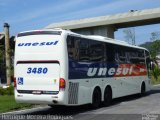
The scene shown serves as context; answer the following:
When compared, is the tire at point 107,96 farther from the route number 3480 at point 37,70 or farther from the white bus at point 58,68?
the route number 3480 at point 37,70

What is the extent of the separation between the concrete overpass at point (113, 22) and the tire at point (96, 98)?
23.1 m

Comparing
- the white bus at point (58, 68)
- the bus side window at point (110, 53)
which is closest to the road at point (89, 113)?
the white bus at point (58, 68)

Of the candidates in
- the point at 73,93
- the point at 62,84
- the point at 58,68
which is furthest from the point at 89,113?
the point at 58,68

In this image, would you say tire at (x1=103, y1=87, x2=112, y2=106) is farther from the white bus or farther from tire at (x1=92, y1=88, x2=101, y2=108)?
tire at (x1=92, y1=88, x2=101, y2=108)

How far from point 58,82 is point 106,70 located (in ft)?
14.9

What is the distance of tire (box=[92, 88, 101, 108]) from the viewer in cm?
1851

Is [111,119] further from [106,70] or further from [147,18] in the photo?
[147,18]

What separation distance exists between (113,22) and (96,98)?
87.1ft

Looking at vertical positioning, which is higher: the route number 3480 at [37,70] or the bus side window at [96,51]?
the bus side window at [96,51]

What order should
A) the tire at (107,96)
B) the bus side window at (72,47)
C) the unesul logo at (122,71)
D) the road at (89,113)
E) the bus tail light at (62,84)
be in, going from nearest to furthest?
the road at (89,113), the bus tail light at (62,84), the bus side window at (72,47), the unesul logo at (122,71), the tire at (107,96)

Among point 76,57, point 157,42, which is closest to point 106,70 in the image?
point 76,57

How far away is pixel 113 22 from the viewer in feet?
146

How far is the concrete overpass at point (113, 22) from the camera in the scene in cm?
4158

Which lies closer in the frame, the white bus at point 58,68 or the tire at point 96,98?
the white bus at point 58,68
